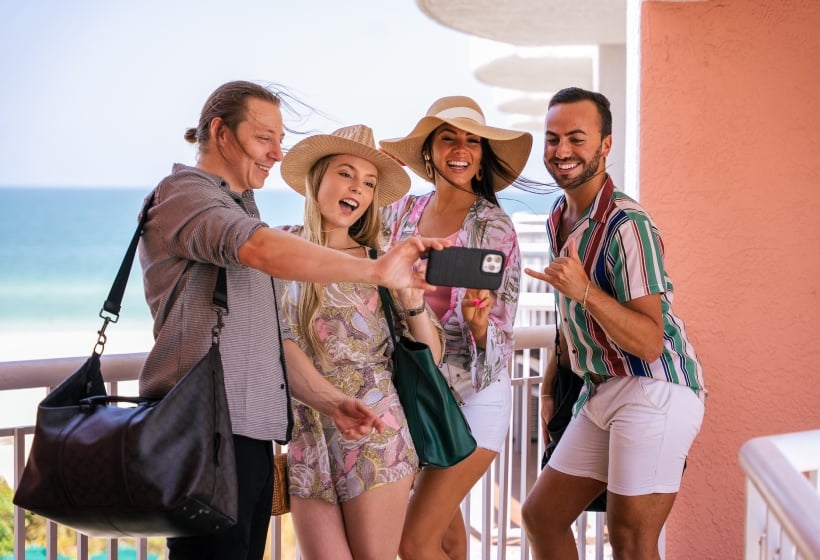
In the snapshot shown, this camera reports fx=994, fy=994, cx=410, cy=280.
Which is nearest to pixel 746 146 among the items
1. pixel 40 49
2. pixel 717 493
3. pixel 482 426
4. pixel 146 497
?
pixel 717 493

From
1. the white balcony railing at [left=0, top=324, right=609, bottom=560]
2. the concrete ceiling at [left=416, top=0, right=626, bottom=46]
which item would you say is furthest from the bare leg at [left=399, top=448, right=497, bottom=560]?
the concrete ceiling at [left=416, top=0, right=626, bottom=46]

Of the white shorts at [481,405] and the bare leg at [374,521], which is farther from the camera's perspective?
the white shorts at [481,405]

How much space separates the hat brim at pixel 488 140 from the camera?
9.46ft

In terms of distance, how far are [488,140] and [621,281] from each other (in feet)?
2.27

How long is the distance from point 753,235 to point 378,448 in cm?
190

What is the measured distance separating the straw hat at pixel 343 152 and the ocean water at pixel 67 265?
23.2m

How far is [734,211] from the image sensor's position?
Result: 143 inches

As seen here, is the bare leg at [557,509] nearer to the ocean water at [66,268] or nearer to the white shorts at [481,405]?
the white shorts at [481,405]

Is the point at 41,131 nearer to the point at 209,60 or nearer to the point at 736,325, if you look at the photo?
the point at 209,60

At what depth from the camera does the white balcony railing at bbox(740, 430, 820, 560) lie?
1.44m

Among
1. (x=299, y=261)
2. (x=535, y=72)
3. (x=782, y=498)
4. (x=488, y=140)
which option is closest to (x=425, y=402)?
(x=299, y=261)

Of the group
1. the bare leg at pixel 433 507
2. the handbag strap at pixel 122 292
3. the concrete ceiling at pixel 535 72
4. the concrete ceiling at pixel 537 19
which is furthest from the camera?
the concrete ceiling at pixel 535 72

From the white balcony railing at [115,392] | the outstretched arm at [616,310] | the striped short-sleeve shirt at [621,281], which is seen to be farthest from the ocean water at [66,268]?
the outstretched arm at [616,310]

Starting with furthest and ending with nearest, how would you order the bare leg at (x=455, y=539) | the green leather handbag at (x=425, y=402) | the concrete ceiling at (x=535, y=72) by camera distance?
the concrete ceiling at (x=535, y=72)
the bare leg at (x=455, y=539)
the green leather handbag at (x=425, y=402)
